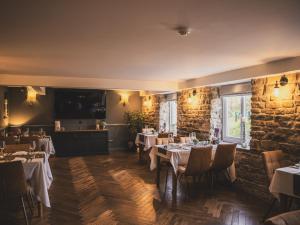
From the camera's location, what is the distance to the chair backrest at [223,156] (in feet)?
15.2

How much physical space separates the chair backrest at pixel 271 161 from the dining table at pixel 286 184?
1.06 ft

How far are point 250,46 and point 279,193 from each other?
75.4 inches

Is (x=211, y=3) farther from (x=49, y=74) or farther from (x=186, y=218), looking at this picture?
(x=49, y=74)

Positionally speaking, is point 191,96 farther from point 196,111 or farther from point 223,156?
point 223,156

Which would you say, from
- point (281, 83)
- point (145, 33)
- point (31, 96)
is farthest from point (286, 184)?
point (31, 96)

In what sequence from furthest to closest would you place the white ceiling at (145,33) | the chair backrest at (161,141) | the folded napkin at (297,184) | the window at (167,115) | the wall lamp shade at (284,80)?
the window at (167,115), the chair backrest at (161,141), the wall lamp shade at (284,80), the folded napkin at (297,184), the white ceiling at (145,33)

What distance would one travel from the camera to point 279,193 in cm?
328

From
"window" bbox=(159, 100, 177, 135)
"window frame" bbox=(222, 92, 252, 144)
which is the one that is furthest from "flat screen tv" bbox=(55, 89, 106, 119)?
"window frame" bbox=(222, 92, 252, 144)

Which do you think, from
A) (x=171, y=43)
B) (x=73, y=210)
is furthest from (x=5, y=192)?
(x=171, y=43)

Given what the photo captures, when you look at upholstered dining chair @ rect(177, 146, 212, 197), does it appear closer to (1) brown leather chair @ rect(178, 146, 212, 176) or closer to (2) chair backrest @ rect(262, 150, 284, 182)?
(1) brown leather chair @ rect(178, 146, 212, 176)

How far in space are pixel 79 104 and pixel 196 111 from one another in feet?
14.5

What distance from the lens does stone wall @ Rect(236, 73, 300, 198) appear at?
4.07m

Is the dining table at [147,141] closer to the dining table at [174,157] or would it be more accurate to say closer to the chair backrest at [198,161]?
the dining table at [174,157]

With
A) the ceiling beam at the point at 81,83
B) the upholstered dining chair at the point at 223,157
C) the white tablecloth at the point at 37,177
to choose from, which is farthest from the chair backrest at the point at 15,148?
the upholstered dining chair at the point at 223,157
